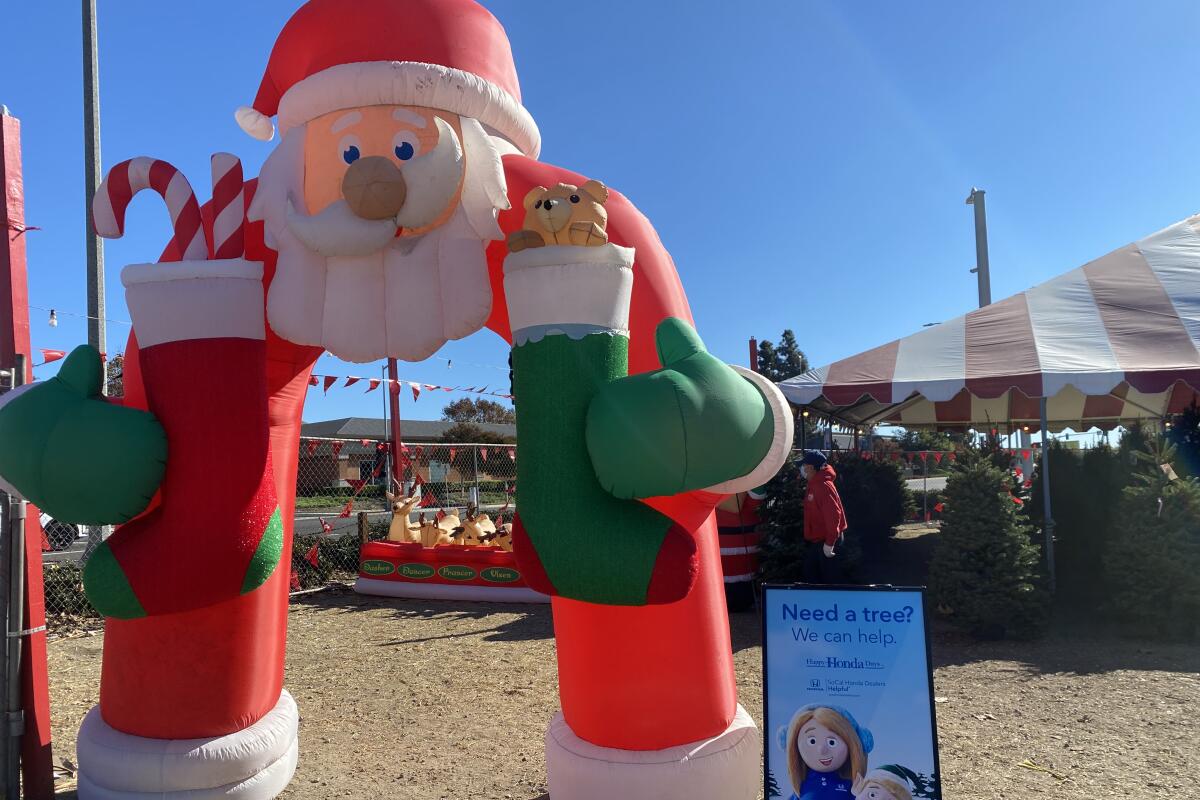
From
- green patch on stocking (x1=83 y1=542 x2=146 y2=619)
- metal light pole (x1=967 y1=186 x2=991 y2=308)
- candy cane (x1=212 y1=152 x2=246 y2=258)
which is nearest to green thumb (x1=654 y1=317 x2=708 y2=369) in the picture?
candy cane (x1=212 y1=152 x2=246 y2=258)

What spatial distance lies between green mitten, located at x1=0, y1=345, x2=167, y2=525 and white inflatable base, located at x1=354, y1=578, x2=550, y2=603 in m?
6.03

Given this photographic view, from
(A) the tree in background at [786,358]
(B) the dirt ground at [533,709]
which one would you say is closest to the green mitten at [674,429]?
(B) the dirt ground at [533,709]

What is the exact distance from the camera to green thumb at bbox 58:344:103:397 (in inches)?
118

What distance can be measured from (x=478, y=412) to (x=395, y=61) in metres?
48.0

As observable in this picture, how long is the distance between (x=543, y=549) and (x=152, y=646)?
2.13 meters

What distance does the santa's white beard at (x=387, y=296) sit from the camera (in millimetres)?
3072

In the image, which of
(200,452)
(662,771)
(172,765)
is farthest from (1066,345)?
(172,765)

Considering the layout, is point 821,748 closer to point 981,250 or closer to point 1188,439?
point 1188,439

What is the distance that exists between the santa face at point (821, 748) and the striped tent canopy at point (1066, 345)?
535 cm

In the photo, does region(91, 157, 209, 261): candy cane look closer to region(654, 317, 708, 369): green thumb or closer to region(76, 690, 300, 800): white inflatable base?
region(654, 317, 708, 369): green thumb

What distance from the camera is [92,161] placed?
322 inches

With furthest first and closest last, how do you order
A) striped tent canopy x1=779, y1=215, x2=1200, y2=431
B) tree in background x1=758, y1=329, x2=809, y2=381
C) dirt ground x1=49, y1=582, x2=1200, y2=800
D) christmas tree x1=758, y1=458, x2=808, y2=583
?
tree in background x1=758, y1=329, x2=809, y2=381 < christmas tree x1=758, y1=458, x2=808, y2=583 < striped tent canopy x1=779, y1=215, x2=1200, y2=431 < dirt ground x1=49, y1=582, x2=1200, y2=800

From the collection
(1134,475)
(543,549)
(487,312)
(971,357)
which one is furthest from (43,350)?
(1134,475)

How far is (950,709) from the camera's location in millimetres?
4891
